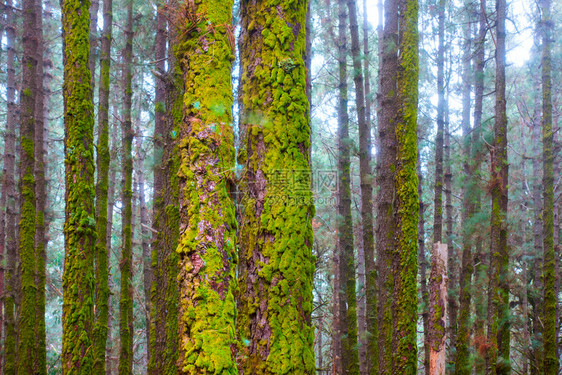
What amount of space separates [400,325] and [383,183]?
183 cm

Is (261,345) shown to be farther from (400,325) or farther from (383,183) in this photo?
(383,183)

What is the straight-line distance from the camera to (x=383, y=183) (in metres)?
6.16

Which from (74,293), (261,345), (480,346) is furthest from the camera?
(480,346)

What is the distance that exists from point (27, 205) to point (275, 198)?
14.3ft

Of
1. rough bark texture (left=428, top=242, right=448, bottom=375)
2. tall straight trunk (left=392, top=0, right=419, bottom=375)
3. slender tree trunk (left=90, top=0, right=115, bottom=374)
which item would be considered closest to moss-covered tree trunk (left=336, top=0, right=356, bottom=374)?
rough bark texture (left=428, top=242, right=448, bottom=375)

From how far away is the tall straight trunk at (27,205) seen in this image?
6.48 metres

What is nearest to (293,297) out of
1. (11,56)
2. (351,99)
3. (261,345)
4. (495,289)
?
(261,345)

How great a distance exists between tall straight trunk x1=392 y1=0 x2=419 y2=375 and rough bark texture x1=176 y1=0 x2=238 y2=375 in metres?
2.57

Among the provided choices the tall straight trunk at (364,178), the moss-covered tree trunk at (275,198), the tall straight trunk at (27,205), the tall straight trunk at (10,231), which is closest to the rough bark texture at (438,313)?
the tall straight trunk at (364,178)

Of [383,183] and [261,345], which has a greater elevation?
[383,183]

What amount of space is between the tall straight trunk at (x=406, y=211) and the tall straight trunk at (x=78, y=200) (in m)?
3.50

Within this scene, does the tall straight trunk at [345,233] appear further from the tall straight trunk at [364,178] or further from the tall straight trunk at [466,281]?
the tall straight trunk at [466,281]

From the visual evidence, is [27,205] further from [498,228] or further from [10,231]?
[498,228]

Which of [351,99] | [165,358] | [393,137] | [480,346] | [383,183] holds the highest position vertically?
[351,99]
